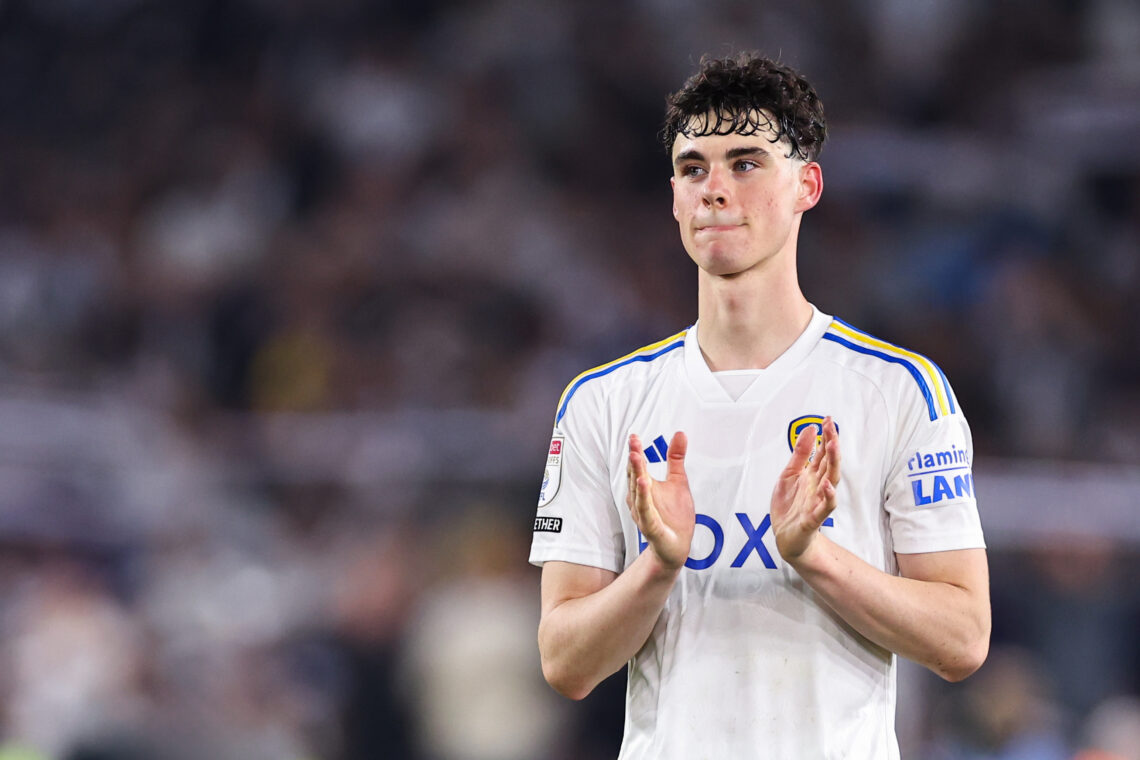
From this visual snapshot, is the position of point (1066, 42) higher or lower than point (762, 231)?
higher

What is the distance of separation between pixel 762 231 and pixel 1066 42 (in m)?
9.06

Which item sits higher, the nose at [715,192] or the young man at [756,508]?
the nose at [715,192]

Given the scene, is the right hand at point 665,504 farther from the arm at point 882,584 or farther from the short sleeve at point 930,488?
the short sleeve at point 930,488

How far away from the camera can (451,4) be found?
43.5 feet

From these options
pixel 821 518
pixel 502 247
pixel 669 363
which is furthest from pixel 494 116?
pixel 821 518

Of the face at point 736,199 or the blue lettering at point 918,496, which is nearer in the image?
the blue lettering at point 918,496

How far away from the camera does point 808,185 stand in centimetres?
353

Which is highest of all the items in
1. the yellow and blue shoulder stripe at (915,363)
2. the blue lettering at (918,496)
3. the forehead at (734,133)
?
the forehead at (734,133)

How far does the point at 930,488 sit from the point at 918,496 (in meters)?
0.03

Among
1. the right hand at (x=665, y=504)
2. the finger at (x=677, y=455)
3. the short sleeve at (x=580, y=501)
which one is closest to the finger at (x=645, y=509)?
the right hand at (x=665, y=504)

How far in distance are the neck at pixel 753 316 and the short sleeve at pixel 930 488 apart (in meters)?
0.34

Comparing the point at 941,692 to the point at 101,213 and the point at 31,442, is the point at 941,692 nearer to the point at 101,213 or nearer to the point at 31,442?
the point at 31,442

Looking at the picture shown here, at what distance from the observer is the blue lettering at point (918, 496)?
3258 millimetres

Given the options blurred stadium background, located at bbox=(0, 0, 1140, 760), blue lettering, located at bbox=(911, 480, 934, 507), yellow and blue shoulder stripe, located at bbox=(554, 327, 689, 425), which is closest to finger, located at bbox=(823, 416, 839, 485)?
blue lettering, located at bbox=(911, 480, 934, 507)
